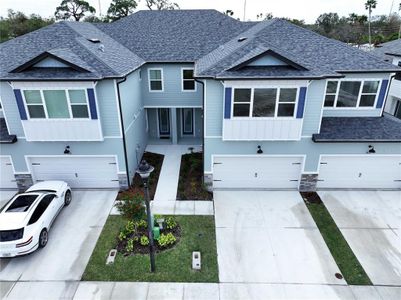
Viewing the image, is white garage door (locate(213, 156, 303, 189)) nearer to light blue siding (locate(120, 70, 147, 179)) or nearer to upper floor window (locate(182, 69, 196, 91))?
light blue siding (locate(120, 70, 147, 179))

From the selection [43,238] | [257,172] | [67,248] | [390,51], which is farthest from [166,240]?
[390,51]

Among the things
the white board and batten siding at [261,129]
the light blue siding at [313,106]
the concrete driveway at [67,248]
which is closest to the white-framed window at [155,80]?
the white board and batten siding at [261,129]

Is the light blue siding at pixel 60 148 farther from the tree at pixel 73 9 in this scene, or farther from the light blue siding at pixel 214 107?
the tree at pixel 73 9

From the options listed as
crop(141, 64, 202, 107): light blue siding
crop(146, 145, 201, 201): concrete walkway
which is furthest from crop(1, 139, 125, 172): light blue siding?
crop(141, 64, 202, 107): light blue siding

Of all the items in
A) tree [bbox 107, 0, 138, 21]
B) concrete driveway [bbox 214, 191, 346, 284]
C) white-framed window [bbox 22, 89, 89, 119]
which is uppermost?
tree [bbox 107, 0, 138, 21]

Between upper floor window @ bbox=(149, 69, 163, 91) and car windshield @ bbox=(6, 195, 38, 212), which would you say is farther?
upper floor window @ bbox=(149, 69, 163, 91)

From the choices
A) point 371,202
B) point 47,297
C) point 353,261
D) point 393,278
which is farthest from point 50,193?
point 371,202

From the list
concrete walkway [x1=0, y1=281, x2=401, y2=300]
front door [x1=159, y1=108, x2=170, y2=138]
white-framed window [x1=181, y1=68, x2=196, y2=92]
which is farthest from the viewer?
front door [x1=159, y1=108, x2=170, y2=138]
